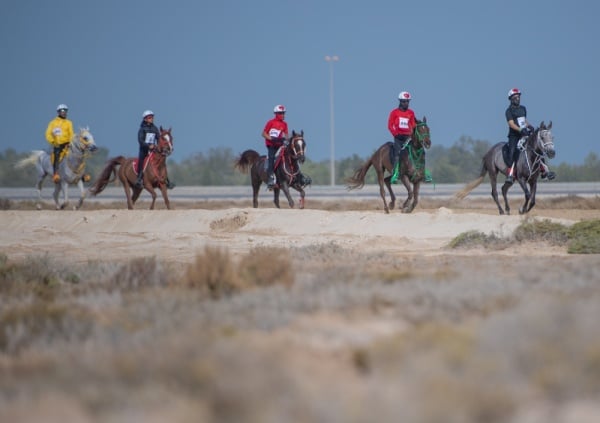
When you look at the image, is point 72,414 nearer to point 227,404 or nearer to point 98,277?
point 227,404

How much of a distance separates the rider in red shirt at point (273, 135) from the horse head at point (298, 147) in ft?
1.46

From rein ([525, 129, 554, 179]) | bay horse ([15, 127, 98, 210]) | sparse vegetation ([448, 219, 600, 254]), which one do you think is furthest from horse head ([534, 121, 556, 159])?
bay horse ([15, 127, 98, 210])

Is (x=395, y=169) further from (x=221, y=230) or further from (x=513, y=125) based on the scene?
(x=221, y=230)

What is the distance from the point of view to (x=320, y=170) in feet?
271

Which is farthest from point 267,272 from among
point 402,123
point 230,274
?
point 402,123

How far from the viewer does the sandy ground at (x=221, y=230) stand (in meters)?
20.5

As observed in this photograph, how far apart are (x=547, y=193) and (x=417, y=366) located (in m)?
41.9

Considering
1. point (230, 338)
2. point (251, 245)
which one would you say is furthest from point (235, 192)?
point (230, 338)

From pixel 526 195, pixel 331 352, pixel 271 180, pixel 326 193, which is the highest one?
pixel 271 180

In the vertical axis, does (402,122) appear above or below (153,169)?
above

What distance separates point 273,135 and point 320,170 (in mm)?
54082

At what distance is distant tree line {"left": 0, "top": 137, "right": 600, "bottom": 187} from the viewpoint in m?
72.6

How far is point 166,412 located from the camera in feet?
21.6

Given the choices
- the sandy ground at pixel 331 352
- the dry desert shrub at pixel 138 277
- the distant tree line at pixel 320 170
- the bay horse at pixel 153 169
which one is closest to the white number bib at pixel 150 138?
the bay horse at pixel 153 169
